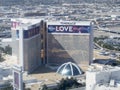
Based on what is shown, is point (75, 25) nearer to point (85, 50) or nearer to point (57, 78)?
point (85, 50)

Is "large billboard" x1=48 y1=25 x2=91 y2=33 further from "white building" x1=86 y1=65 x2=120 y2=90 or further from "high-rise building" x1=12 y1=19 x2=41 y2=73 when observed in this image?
"white building" x1=86 y1=65 x2=120 y2=90

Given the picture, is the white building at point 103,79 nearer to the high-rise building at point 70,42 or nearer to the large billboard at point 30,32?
the large billboard at point 30,32

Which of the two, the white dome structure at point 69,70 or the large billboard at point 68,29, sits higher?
the large billboard at point 68,29

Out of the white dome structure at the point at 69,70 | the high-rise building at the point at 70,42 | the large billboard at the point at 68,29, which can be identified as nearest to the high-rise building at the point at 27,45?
the high-rise building at the point at 70,42

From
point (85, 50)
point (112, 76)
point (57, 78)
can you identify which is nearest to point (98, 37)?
point (85, 50)

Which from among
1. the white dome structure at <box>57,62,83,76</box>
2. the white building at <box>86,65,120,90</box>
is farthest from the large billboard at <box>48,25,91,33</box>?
the white building at <box>86,65,120,90</box>
